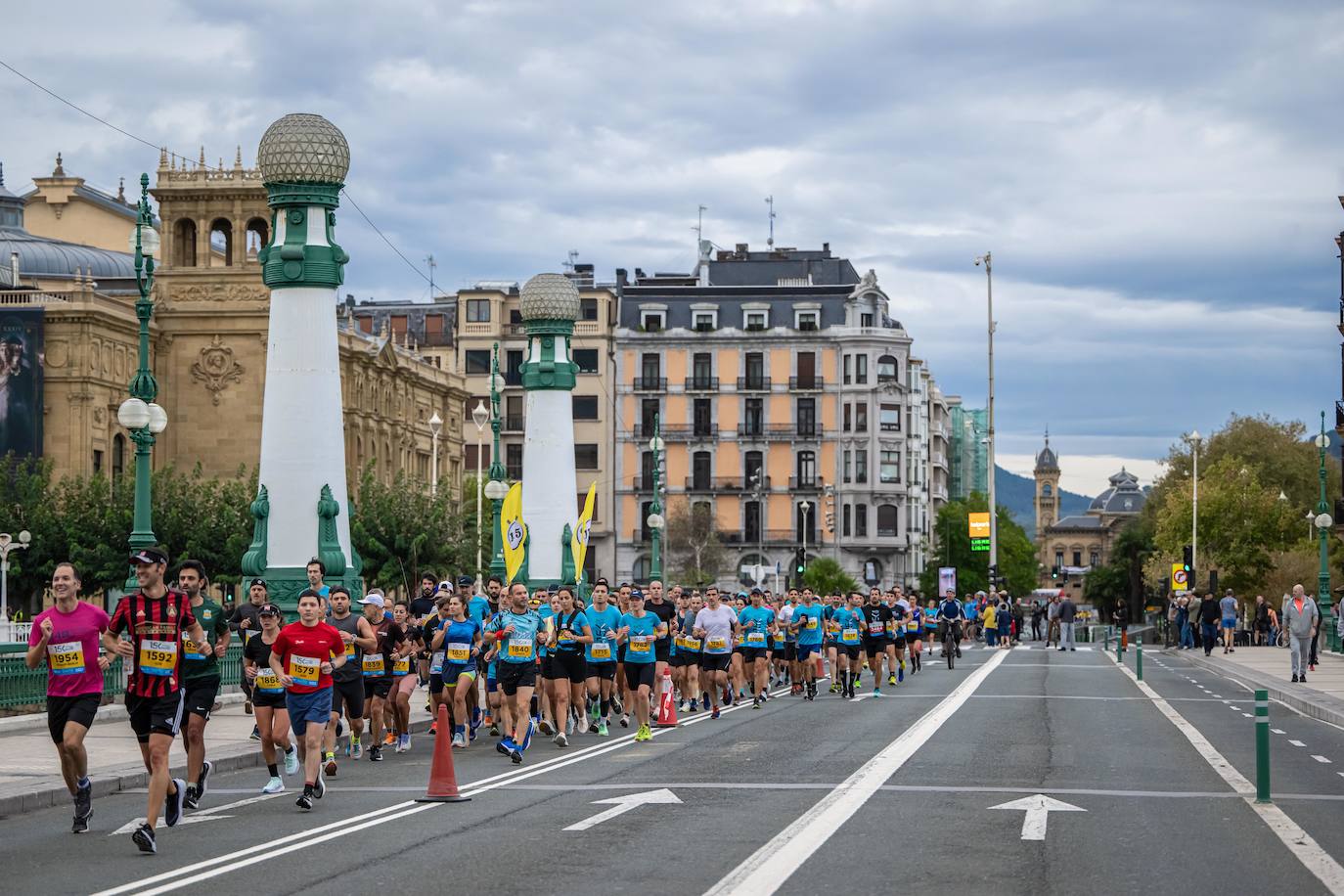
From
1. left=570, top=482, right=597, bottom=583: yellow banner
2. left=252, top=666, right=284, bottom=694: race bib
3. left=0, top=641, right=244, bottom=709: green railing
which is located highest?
left=570, top=482, right=597, bottom=583: yellow banner

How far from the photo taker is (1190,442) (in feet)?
339

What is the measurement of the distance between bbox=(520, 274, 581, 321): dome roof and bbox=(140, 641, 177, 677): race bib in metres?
30.7

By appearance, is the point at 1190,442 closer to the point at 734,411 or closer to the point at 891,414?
the point at 891,414

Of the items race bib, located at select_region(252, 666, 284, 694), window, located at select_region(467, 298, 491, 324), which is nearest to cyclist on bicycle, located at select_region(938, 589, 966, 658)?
race bib, located at select_region(252, 666, 284, 694)

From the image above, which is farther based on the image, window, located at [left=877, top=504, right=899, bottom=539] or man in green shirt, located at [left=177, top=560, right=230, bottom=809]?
window, located at [left=877, top=504, right=899, bottom=539]

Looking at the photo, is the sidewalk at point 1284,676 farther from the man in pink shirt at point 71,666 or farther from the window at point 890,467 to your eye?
the window at point 890,467

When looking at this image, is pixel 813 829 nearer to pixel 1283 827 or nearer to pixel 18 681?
pixel 1283 827

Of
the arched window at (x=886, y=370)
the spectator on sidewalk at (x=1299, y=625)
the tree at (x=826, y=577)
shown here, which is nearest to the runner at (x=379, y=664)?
the spectator on sidewalk at (x=1299, y=625)

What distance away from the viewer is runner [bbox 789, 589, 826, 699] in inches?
1245

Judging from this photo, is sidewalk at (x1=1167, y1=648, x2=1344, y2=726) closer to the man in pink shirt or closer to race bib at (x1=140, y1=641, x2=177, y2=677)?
race bib at (x1=140, y1=641, x2=177, y2=677)

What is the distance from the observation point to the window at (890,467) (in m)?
106

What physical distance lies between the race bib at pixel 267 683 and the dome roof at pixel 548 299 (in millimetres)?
28104

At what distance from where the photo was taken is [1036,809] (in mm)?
14664

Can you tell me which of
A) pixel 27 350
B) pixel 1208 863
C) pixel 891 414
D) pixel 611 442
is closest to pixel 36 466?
pixel 27 350
